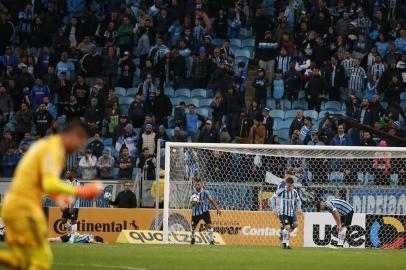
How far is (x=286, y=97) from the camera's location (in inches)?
1219

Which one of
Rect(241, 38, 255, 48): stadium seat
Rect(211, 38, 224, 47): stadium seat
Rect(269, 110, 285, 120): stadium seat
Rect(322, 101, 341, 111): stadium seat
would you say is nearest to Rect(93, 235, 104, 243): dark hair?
Rect(269, 110, 285, 120): stadium seat

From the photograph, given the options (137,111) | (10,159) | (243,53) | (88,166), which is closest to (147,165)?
(88,166)

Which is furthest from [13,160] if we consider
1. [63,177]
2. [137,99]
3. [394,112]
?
[394,112]

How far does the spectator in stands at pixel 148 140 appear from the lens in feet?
94.4

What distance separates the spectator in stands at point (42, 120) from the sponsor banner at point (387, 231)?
1036cm

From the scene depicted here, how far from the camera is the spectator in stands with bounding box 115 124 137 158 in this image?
2928 centimetres

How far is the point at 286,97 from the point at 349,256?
11.3 m

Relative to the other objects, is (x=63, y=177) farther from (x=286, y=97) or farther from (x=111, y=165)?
(x=286, y=97)

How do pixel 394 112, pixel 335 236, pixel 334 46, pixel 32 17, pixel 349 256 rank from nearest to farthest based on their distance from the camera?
pixel 349 256 < pixel 335 236 < pixel 394 112 < pixel 334 46 < pixel 32 17

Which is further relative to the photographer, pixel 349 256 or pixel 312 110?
pixel 312 110

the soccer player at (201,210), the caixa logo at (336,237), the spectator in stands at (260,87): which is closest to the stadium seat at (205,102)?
the spectator in stands at (260,87)

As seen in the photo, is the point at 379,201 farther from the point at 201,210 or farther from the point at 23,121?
the point at 23,121

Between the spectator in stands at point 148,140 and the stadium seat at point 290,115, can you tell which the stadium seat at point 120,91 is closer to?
the spectator in stands at point 148,140

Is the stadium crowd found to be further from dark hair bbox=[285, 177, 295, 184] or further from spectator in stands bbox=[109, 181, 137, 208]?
dark hair bbox=[285, 177, 295, 184]
